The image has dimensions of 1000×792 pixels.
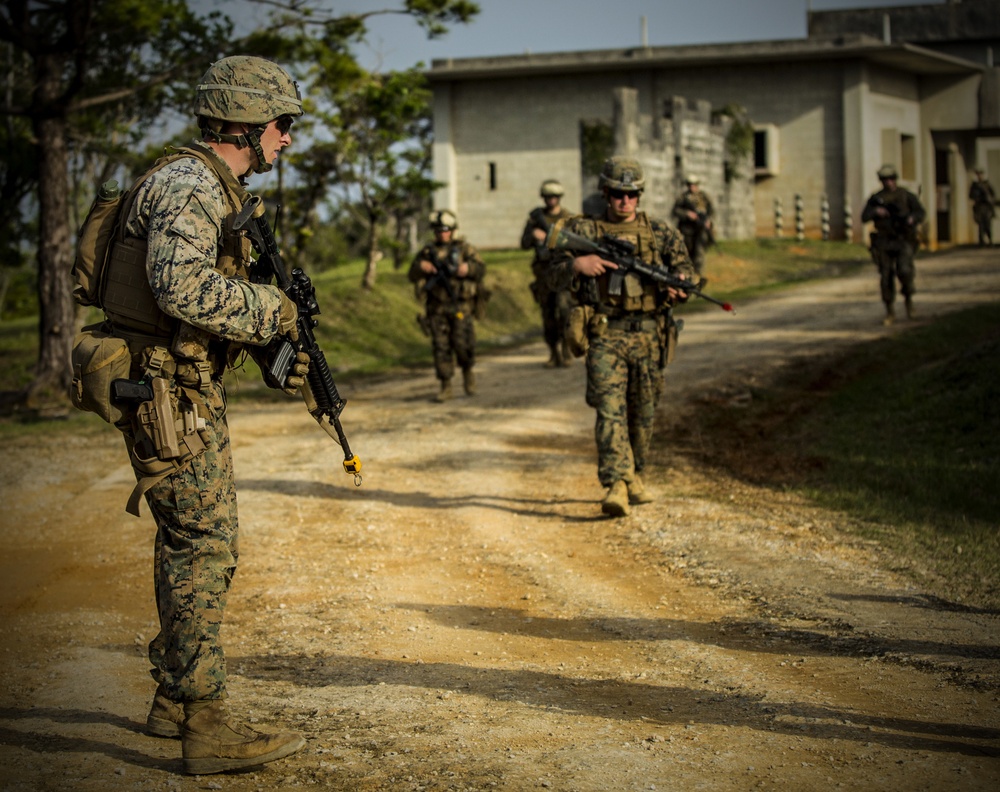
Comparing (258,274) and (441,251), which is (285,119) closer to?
(258,274)

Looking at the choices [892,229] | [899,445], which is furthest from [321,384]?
[892,229]

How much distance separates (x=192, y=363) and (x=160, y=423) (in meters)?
0.24

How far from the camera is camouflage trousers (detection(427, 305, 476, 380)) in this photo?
41.5ft

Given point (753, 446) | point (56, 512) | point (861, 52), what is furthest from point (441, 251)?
point (861, 52)

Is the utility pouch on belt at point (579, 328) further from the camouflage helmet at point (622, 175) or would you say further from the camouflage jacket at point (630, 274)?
the camouflage helmet at point (622, 175)

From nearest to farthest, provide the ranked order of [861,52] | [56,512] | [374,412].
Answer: [56,512]
[374,412]
[861,52]

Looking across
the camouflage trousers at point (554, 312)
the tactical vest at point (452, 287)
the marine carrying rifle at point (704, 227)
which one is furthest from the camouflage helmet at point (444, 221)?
the marine carrying rifle at point (704, 227)

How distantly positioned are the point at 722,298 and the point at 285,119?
18654mm

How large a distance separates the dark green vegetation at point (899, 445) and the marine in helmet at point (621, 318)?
1.51m

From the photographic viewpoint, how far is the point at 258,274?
13.8 ft

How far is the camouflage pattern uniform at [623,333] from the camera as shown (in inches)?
298

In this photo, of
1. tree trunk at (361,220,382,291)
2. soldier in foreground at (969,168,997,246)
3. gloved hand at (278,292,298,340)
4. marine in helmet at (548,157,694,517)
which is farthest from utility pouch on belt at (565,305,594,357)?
soldier in foreground at (969,168,997,246)

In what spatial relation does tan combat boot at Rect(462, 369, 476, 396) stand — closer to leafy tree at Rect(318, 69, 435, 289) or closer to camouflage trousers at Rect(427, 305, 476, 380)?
camouflage trousers at Rect(427, 305, 476, 380)

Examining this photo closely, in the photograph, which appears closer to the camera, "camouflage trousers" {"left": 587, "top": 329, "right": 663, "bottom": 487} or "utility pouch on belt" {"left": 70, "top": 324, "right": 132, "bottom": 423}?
"utility pouch on belt" {"left": 70, "top": 324, "right": 132, "bottom": 423}
